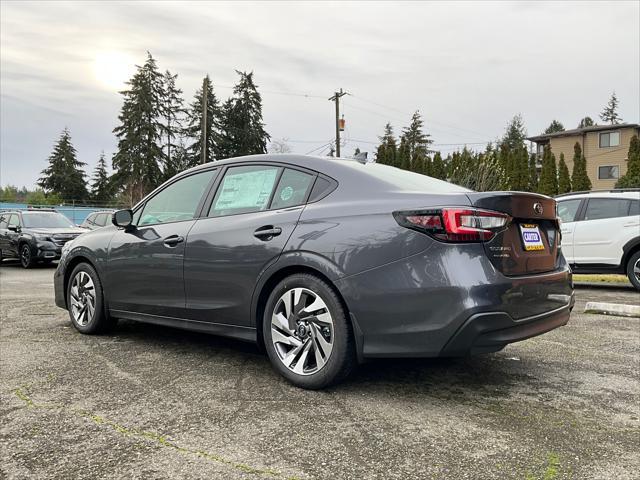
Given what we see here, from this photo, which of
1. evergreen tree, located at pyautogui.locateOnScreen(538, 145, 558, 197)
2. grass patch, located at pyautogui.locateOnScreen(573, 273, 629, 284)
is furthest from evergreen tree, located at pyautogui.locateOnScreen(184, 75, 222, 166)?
grass patch, located at pyautogui.locateOnScreen(573, 273, 629, 284)

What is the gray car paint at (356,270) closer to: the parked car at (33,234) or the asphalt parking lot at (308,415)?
the asphalt parking lot at (308,415)

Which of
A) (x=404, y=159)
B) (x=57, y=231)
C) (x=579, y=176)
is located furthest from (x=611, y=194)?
(x=404, y=159)

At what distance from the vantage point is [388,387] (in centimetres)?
353

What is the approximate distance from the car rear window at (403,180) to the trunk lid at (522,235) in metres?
0.31

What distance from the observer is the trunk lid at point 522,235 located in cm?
312

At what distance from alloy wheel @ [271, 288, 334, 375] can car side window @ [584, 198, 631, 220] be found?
7600 mm

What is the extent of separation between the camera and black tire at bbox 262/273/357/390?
328cm

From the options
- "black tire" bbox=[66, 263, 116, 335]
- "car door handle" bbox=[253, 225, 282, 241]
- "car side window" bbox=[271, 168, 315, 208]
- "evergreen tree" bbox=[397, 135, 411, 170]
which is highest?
"evergreen tree" bbox=[397, 135, 411, 170]

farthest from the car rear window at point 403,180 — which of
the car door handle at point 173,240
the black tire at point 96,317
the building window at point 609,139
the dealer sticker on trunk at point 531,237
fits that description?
the building window at point 609,139

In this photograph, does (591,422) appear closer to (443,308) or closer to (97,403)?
(443,308)

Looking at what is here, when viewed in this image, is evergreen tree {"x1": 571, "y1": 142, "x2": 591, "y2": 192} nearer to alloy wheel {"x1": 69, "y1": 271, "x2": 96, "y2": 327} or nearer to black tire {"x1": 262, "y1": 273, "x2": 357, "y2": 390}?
alloy wheel {"x1": 69, "y1": 271, "x2": 96, "y2": 327}

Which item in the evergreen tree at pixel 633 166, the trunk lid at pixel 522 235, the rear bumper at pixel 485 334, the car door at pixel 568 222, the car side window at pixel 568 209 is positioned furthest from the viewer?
the evergreen tree at pixel 633 166

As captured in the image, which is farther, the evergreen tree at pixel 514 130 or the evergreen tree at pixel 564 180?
the evergreen tree at pixel 514 130

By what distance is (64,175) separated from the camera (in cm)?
6744
